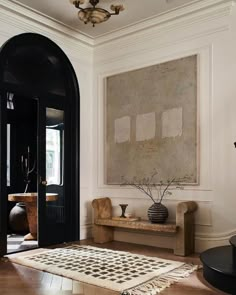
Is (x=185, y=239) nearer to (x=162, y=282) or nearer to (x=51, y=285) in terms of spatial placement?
(x=162, y=282)

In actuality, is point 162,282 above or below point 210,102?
below

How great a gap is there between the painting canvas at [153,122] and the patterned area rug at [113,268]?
4.32ft

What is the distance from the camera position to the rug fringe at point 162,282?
300 cm

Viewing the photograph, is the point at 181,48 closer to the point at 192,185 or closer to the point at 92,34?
the point at 92,34

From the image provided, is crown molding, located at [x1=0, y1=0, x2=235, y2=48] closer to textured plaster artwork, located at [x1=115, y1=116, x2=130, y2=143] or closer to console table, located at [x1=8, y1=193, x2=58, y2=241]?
textured plaster artwork, located at [x1=115, y1=116, x2=130, y2=143]

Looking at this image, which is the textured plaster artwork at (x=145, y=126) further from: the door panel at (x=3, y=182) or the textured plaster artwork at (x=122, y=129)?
the door panel at (x=3, y=182)

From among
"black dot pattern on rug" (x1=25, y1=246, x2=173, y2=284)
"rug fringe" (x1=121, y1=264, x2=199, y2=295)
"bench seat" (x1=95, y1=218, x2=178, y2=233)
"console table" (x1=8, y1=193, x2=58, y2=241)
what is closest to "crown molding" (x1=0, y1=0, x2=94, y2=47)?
"console table" (x1=8, y1=193, x2=58, y2=241)

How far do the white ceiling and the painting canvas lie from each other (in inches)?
29.2

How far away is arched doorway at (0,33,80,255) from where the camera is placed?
185 inches

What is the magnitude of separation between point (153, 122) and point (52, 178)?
1796mm

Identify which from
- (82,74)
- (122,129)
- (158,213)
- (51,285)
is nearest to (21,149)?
(82,74)

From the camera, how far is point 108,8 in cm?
471

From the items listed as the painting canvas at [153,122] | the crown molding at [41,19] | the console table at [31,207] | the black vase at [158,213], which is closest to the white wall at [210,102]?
the painting canvas at [153,122]

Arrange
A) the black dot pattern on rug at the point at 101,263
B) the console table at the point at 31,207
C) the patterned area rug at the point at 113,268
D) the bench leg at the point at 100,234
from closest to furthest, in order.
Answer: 1. the patterned area rug at the point at 113,268
2. the black dot pattern on rug at the point at 101,263
3. the bench leg at the point at 100,234
4. the console table at the point at 31,207
